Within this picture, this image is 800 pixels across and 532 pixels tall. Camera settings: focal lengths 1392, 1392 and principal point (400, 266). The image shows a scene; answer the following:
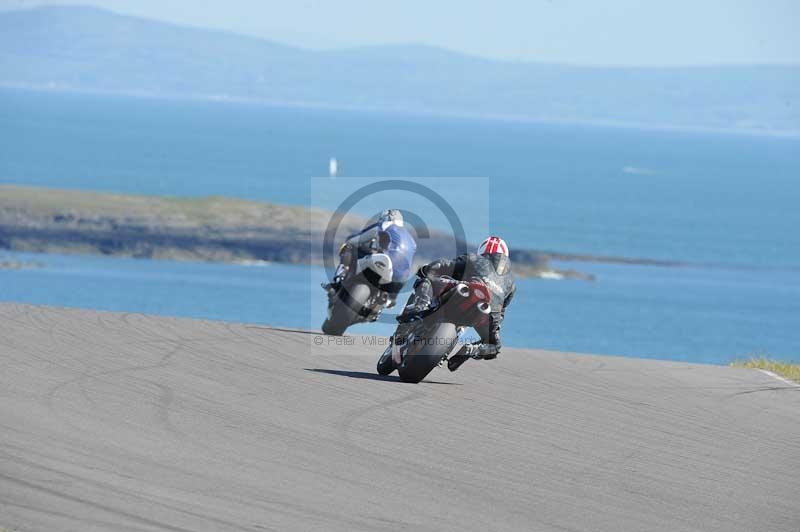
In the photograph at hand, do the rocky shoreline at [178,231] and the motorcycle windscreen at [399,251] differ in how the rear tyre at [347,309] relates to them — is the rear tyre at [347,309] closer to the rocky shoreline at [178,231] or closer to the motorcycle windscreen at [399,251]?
the motorcycle windscreen at [399,251]

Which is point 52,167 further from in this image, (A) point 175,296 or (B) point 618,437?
(B) point 618,437

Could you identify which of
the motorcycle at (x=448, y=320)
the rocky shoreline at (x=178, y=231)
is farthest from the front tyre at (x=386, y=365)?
the rocky shoreline at (x=178, y=231)

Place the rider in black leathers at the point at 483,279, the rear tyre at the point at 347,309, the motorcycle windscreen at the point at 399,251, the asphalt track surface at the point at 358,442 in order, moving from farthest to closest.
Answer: the rear tyre at the point at 347,309
the motorcycle windscreen at the point at 399,251
the rider in black leathers at the point at 483,279
the asphalt track surface at the point at 358,442

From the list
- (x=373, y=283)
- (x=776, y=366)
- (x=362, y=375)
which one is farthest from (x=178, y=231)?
(x=362, y=375)

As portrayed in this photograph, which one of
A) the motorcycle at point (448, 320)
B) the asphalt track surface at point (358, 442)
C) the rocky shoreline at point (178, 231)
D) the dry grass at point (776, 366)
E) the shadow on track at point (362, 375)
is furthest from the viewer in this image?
the rocky shoreline at point (178, 231)

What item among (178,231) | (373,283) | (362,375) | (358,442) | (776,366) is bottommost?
(178,231)

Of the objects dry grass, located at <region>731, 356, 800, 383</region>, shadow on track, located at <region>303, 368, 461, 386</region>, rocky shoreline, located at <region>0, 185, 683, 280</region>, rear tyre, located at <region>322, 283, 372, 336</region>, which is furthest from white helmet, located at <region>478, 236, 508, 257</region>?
rocky shoreline, located at <region>0, 185, 683, 280</region>

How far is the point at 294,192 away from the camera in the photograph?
183750mm

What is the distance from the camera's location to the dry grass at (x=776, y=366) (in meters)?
17.3

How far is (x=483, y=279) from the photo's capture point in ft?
43.9

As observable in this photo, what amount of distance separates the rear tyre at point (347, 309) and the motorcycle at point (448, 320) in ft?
11.2

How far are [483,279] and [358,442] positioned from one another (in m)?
3.06

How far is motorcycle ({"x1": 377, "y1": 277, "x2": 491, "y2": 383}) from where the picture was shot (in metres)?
12.9

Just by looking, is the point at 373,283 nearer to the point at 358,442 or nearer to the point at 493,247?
the point at 493,247
